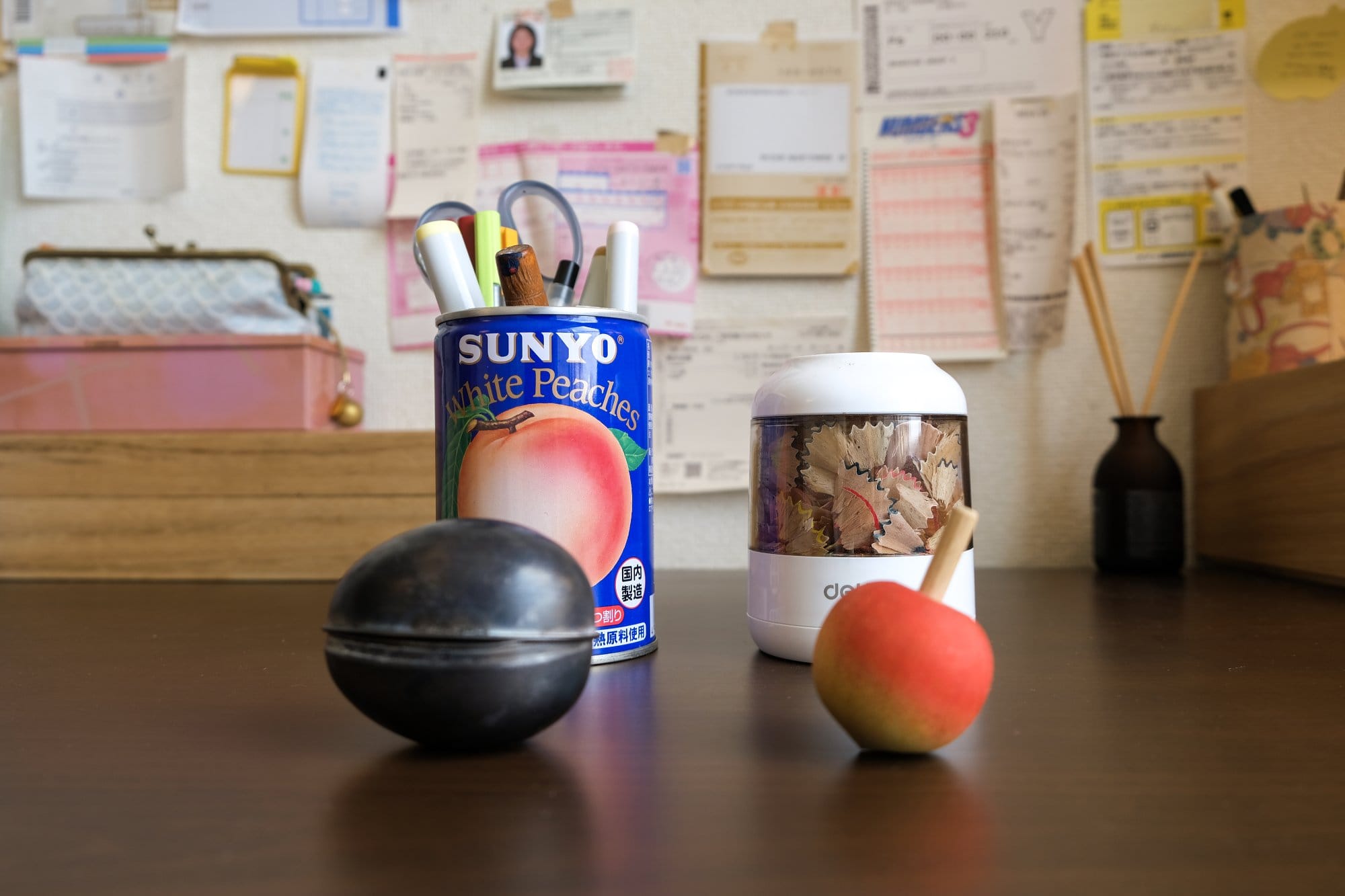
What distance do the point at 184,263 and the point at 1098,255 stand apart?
0.91 m

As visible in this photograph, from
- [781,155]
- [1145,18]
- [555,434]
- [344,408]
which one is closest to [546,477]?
[555,434]

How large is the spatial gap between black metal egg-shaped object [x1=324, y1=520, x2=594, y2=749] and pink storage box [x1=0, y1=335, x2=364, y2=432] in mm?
612

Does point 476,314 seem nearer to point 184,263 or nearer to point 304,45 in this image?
point 184,263

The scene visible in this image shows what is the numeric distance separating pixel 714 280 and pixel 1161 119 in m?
0.49

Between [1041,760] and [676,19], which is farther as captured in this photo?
[676,19]

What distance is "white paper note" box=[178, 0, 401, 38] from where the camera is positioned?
3.40ft

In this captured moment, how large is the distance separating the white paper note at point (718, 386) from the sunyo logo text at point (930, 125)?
204 millimetres

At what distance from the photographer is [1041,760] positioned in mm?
316

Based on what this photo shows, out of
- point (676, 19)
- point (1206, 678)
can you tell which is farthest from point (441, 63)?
point (1206, 678)

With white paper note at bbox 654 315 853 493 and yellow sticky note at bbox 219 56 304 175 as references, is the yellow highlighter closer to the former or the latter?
white paper note at bbox 654 315 853 493

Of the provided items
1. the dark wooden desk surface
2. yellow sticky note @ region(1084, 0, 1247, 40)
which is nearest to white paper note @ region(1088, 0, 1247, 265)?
yellow sticky note @ region(1084, 0, 1247, 40)

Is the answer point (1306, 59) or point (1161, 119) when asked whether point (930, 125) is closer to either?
point (1161, 119)

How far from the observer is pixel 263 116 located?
105cm

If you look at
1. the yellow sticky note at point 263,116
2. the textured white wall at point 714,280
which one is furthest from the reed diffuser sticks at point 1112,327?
the yellow sticky note at point 263,116
